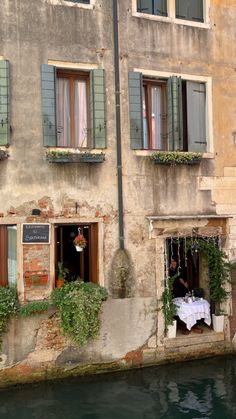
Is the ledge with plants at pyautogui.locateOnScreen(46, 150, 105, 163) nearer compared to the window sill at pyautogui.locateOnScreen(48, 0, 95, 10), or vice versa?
the ledge with plants at pyautogui.locateOnScreen(46, 150, 105, 163)

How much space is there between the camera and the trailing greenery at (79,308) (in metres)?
8.50

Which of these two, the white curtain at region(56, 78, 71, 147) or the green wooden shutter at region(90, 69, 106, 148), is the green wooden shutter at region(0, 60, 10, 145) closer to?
the white curtain at region(56, 78, 71, 147)

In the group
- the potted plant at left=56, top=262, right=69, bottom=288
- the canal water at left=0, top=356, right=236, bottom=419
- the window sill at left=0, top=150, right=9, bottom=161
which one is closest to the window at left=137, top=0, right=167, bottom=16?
the window sill at left=0, top=150, right=9, bottom=161

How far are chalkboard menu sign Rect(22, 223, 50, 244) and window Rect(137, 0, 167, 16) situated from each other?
4717 mm

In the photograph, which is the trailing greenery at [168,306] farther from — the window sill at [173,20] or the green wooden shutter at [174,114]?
the window sill at [173,20]

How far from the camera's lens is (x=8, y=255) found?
8711 millimetres

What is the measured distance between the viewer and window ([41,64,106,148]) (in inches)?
349

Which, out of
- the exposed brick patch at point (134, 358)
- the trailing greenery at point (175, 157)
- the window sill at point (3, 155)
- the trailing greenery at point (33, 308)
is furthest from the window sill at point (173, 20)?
the exposed brick patch at point (134, 358)

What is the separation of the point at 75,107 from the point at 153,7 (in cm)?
266

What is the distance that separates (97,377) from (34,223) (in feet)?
9.90

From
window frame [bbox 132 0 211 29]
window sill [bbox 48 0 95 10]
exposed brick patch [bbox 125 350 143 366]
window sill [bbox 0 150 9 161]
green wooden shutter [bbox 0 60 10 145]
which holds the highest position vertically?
window frame [bbox 132 0 211 29]

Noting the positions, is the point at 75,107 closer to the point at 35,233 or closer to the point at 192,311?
the point at 35,233

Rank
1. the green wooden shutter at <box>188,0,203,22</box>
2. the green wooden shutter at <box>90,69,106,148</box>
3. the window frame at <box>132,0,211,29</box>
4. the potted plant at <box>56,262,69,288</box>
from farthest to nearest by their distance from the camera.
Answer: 1. the green wooden shutter at <box>188,0,203,22</box>
2. the window frame at <box>132,0,211,29</box>
3. the green wooden shutter at <box>90,69,106,148</box>
4. the potted plant at <box>56,262,69,288</box>

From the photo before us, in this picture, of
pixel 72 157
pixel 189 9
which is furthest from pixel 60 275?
pixel 189 9
